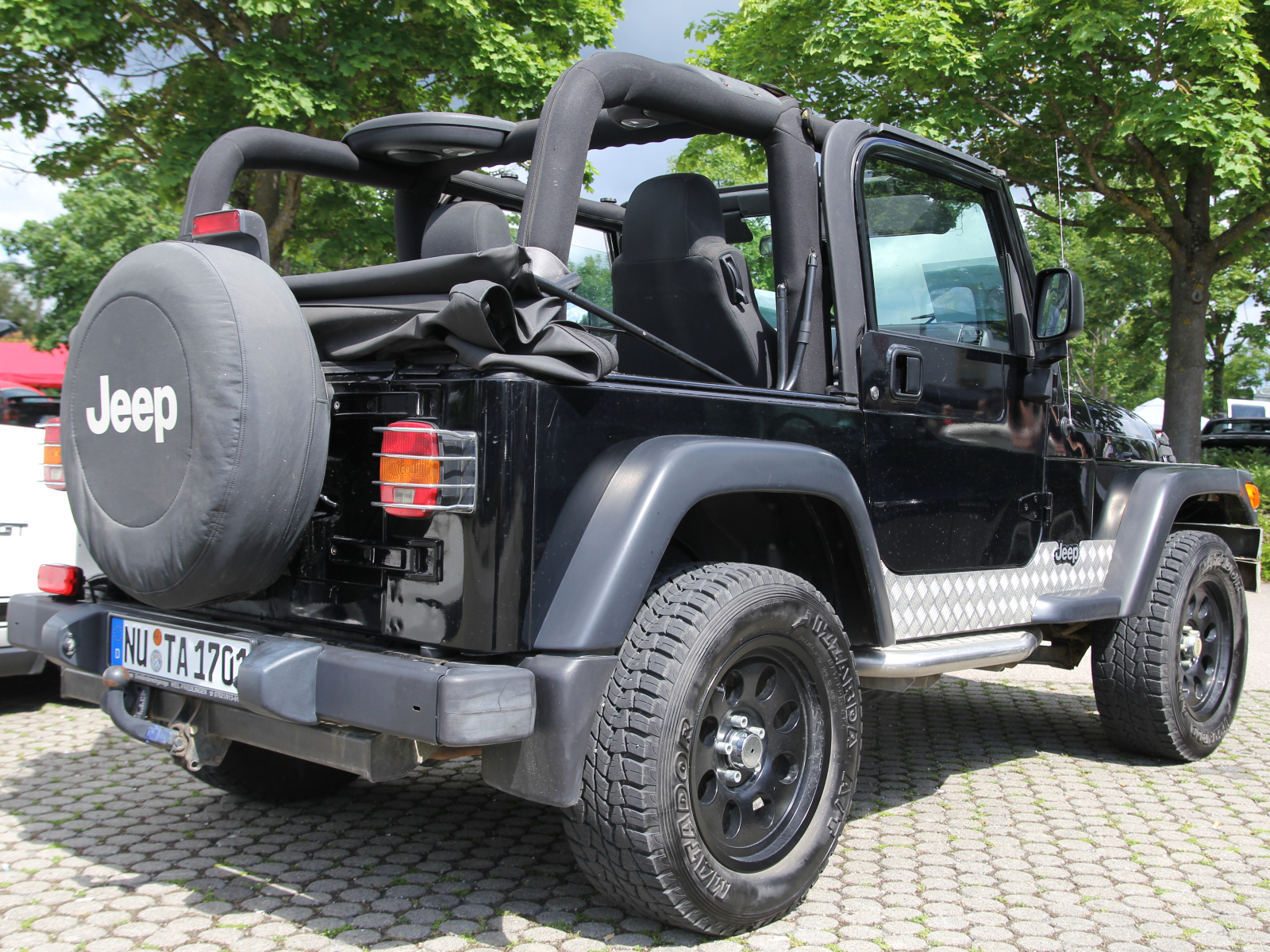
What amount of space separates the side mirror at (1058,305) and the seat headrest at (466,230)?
208 cm

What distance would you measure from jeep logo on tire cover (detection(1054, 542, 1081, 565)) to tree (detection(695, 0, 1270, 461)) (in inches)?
286

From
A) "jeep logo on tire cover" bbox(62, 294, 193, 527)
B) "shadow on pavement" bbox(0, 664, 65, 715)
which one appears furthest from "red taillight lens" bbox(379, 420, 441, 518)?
"shadow on pavement" bbox(0, 664, 65, 715)

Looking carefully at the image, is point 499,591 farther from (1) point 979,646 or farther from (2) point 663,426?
(1) point 979,646

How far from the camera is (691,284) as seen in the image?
141 inches

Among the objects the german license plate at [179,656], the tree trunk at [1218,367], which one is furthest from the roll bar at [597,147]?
the tree trunk at [1218,367]

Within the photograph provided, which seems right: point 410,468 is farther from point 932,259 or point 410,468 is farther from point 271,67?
point 271,67

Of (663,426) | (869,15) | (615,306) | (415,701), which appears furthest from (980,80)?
(415,701)

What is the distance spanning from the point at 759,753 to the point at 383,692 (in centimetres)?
106

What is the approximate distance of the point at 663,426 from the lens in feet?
9.13

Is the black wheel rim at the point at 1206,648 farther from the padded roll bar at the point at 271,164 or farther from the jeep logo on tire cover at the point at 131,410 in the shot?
the jeep logo on tire cover at the point at 131,410

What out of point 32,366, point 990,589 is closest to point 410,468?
point 990,589

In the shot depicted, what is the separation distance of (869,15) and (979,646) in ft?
31.7

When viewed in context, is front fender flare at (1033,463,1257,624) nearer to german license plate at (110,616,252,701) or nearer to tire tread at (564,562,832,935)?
tire tread at (564,562,832,935)

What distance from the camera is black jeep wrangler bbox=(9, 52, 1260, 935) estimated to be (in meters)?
2.42
